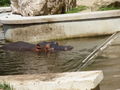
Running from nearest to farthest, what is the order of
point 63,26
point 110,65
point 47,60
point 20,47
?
point 110,65 < point 47,60 < point 20,47 < point 63,26

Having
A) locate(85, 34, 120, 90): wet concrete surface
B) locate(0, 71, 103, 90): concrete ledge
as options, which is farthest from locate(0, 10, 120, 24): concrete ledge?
locate(0, 71, 103, 90): concrete ledge

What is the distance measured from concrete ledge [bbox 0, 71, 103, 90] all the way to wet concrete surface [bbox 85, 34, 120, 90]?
1831 mm

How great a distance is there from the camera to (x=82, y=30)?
1371cm

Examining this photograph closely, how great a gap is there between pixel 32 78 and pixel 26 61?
608cm

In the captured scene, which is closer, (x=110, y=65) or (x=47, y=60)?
(x=110, y=65)

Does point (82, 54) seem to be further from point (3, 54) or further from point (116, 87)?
point (116, 87)

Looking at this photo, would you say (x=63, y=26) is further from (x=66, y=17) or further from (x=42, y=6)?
(x=42, y=6)

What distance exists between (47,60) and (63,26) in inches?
138

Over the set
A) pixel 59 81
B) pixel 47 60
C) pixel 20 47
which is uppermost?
pixel 59 81

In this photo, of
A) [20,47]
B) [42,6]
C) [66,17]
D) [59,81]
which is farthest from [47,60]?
[59,81]

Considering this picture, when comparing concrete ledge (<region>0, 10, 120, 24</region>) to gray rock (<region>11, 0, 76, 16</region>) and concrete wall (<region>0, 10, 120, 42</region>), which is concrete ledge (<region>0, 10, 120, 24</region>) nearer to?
concrete wall (<region>0, 10, 120, 42</region>)

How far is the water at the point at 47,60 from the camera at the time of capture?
9250mm

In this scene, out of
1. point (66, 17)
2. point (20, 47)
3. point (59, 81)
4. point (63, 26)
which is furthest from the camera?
point (63, 26)

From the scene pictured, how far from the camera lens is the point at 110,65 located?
852cm
